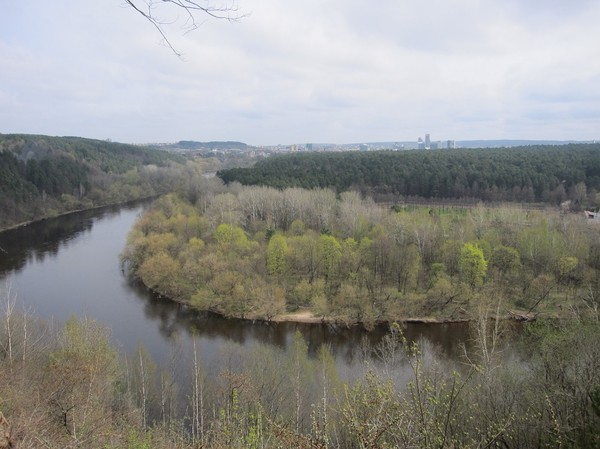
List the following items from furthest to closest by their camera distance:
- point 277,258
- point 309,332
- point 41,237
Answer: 1. point 41,237
2. point 277,258
3. point 309,332

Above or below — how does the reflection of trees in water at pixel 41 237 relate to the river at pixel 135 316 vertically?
above

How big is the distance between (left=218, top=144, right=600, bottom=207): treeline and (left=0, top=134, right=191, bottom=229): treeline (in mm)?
15047

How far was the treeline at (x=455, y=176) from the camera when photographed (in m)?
37.4

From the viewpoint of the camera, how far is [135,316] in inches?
736

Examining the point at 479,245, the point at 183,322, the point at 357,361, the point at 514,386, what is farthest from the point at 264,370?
the point at 479,245

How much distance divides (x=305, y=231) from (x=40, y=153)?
148 feet

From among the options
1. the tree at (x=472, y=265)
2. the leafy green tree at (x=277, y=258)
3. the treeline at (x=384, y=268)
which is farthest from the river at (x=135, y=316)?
the leafy green tree at (x=277, y=258)

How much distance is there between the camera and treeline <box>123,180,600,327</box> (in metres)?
19.0

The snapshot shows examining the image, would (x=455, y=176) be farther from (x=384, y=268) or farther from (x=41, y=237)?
(x=41, y=237)

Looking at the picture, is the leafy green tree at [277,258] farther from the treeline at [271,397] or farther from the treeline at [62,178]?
the treeline at [62,178]

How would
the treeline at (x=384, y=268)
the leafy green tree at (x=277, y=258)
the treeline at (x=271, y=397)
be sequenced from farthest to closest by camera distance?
1. the leafy green tree at (x=277, y=258)
2. the treeline at (x=384, y=268)
3. the treeline at (x=271, y=397)

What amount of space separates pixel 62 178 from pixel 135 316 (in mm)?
35407

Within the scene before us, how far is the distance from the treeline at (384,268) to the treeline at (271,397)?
15.7 feet

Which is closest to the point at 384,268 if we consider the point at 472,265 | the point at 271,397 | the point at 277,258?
the point at 472,265
